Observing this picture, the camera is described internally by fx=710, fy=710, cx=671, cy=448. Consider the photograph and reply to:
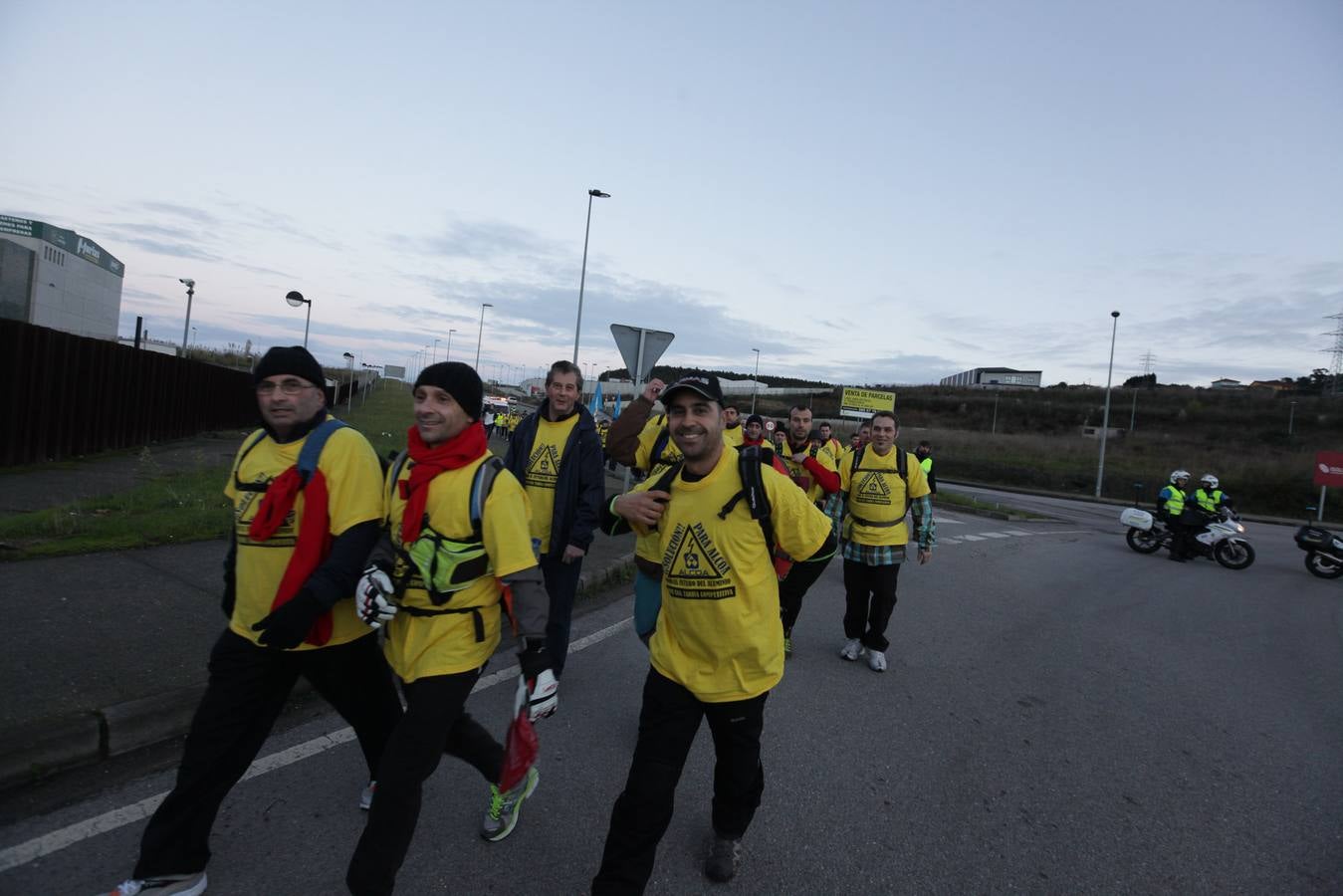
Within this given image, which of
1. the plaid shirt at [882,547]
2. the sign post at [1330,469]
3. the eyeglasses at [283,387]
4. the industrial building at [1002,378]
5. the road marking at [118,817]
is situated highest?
the industrial building at [1002,378]

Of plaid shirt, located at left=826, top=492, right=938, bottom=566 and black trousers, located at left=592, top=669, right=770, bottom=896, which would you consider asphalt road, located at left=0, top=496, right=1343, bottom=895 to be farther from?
plaid shirt, located at left=826, top=492, right=938, bottom=566

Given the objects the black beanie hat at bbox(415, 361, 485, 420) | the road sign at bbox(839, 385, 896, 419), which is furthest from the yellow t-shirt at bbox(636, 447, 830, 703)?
the road sign at bbox(839, 385, 896, 419)

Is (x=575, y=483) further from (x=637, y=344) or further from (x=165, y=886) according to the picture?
(x=637, y=344)

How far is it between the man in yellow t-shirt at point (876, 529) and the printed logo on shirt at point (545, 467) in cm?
227

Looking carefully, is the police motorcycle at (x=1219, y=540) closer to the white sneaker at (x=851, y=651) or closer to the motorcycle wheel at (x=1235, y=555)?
the motorcycle wheel at (x=1235, y=555)

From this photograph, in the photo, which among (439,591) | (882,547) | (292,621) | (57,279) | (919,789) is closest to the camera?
(292,621)

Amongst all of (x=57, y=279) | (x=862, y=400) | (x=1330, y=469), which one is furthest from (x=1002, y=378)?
(x=57, y=279)

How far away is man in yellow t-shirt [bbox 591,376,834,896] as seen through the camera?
8.13ft

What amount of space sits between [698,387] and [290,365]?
56.5 inches

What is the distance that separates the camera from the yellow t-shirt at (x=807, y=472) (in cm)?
574

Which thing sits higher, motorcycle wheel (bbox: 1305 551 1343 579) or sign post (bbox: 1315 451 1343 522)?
sign post (bbox: 1315 451 1343 522)

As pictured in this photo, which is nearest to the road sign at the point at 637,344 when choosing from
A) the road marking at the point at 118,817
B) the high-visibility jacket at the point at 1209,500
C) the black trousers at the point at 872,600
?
the black trousers at the point at 872,600

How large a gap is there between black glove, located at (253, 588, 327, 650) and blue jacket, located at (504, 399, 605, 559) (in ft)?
6.08

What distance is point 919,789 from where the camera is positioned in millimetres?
3520
